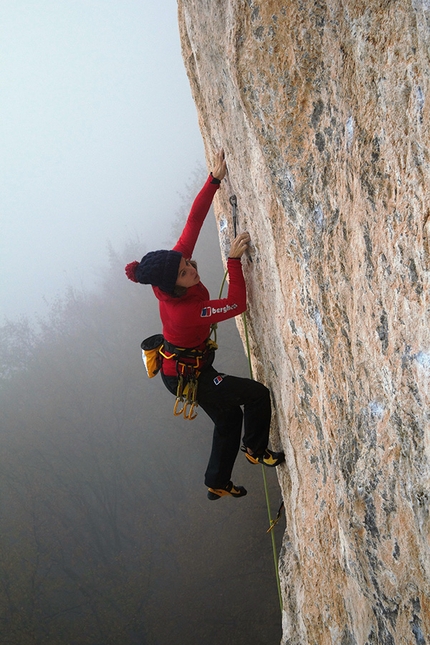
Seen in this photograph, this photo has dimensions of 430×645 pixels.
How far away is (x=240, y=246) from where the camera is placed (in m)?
3.28

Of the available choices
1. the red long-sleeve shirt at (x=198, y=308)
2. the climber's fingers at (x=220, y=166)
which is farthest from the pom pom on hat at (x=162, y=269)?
the climber's fingers at (x=220, y=166)

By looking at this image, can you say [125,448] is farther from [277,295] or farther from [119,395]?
[277,295]

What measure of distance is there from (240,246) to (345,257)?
1299 mm

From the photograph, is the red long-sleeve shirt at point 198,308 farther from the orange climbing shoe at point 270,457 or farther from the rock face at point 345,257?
the orange climbing shoe at point 270,457

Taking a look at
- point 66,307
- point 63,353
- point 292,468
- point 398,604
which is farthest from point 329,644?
point 66,307

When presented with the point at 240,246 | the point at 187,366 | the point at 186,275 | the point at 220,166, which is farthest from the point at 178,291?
the point at 220,166

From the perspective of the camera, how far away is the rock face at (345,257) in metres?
1.60

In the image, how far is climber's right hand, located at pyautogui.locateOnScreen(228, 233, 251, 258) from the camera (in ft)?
10.7

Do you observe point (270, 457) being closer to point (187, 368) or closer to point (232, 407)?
point (232, 407)

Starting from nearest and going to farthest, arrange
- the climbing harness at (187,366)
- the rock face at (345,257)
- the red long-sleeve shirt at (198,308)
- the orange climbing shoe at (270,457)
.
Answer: the rock face at (345,257), the red long-sleeve shirt at (198,308), the climbing harness at (187,366), the orange climbing shoe at (270,457)

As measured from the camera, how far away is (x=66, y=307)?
94.8 ft

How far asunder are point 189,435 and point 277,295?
14.4 meters

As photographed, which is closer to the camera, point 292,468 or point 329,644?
point 329,644

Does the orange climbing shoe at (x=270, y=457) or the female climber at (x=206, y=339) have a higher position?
the female climber at (x=206, y=339)
